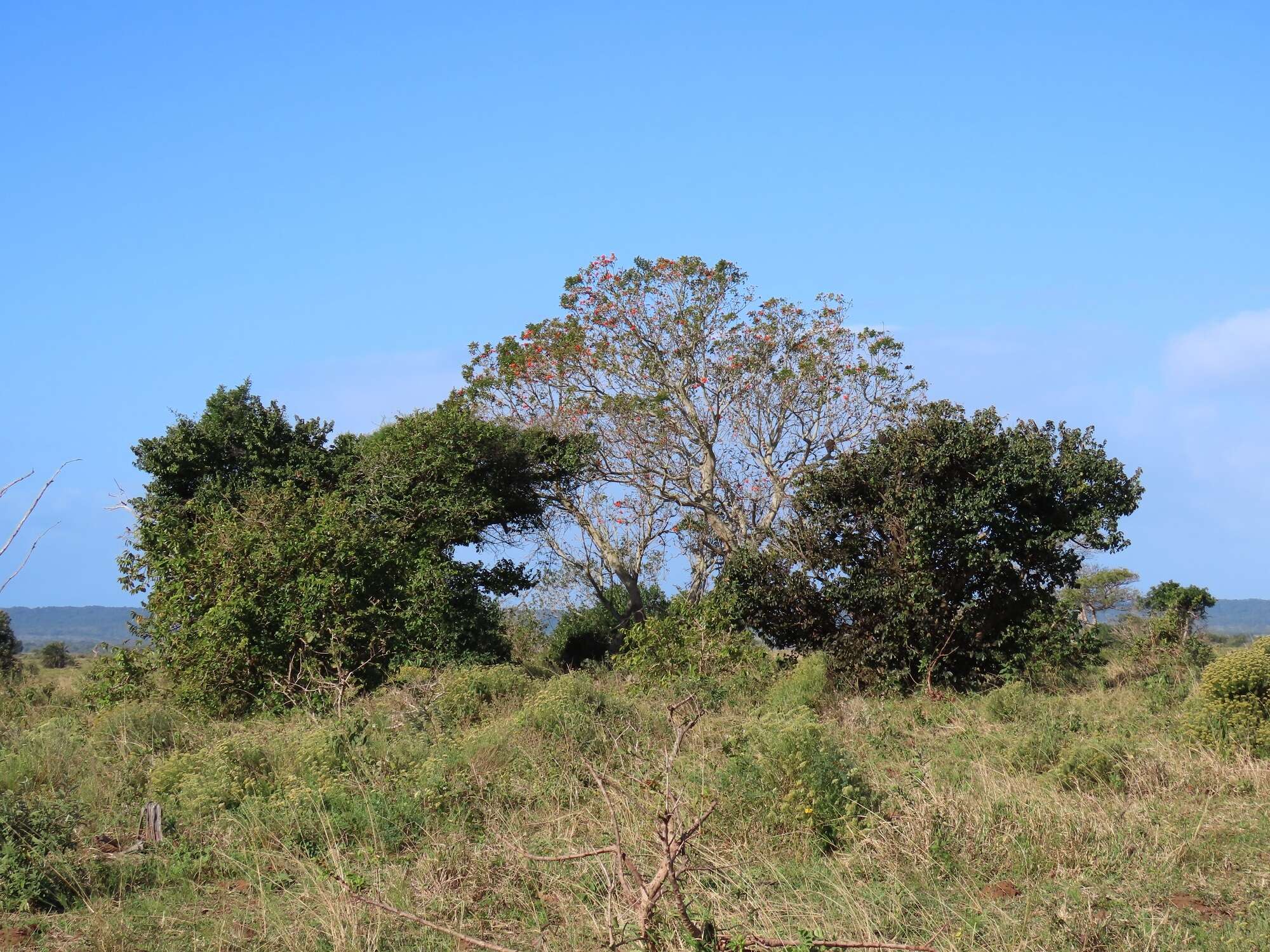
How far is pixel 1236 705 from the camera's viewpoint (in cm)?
845

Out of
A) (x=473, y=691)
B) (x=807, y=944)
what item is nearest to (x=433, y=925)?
(x=807, y=944)

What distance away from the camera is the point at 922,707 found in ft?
38.1

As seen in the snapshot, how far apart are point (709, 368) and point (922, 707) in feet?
34.7

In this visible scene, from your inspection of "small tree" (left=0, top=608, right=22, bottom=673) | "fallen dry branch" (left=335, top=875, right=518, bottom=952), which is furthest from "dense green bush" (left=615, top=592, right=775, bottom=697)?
"small tree" (left=0, top=608, right=22, bottom=673)

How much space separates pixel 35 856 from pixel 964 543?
34.3 feet

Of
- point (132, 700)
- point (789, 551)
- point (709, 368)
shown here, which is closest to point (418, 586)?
point (132, 700)

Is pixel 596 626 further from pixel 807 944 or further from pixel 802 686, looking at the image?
pixel 807 944

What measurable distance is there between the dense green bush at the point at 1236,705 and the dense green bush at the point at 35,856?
7.86 m

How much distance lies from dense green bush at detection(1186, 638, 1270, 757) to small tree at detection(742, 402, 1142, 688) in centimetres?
444

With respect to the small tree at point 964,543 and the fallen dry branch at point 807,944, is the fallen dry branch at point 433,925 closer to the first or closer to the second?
the fallen dry branch at point 807,944

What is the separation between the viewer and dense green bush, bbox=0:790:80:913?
5.89m

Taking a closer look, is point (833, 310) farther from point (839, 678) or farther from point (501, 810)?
point (501, 810)

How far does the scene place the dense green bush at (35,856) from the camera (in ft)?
19.3

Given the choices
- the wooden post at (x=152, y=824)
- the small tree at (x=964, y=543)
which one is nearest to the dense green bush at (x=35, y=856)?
the wooden post at (x=152, y=824)
